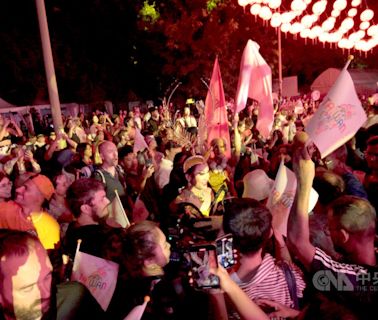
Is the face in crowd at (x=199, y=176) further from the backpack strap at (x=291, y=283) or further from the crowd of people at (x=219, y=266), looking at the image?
the backpack strap at (x=291, y=283)

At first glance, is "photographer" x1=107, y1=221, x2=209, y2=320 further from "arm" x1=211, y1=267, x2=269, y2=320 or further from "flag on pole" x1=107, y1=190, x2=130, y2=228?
"flag on pole" x1=107, y1=190, x2=130, y2=228

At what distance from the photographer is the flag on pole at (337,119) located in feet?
9.64

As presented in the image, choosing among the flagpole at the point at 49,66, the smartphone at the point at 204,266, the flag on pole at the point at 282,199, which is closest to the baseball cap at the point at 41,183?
the flag on pole at the point at 282,199

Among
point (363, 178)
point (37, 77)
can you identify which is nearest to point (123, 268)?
point (363, 178)

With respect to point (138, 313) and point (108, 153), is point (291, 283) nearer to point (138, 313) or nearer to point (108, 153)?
point (138, 313)

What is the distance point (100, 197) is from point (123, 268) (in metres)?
0.99

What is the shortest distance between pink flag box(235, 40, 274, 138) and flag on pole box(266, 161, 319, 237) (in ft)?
11.3

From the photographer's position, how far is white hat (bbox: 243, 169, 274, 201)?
13.5 ft

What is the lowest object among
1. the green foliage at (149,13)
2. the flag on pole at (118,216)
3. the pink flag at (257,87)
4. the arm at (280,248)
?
the arm at (280,248)

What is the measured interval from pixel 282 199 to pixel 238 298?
157 centimetres

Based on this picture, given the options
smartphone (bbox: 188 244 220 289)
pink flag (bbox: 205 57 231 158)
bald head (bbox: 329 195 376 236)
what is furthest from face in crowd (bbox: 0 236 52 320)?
pink flag (bbox: 205 57 231 158)

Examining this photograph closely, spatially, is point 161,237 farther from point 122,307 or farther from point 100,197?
point 100,197

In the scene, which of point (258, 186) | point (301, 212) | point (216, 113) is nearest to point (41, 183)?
point (258, 186)

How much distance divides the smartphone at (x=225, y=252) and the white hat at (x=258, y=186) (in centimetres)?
181
